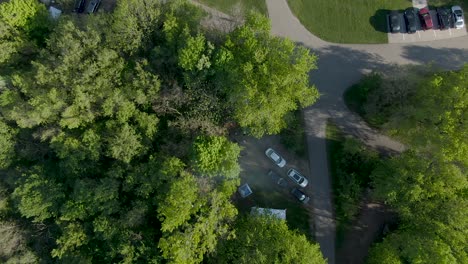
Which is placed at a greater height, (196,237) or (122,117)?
(122,117)

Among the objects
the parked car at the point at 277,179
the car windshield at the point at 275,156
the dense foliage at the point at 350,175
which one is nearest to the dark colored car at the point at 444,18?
the dense foliage at the point at 350,175

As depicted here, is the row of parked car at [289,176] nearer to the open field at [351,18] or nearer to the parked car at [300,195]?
the parked car at [300,195]

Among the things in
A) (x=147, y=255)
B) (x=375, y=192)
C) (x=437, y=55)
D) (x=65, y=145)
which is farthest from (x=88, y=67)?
(x=437, y=55)

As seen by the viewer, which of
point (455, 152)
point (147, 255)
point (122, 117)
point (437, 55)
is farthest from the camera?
point (437, 55)

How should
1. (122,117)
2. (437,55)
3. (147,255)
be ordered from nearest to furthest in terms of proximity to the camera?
(147,255)
(122,117)
(437,55)

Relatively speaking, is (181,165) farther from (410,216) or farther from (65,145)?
(410,216)
